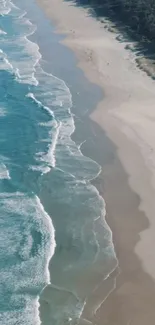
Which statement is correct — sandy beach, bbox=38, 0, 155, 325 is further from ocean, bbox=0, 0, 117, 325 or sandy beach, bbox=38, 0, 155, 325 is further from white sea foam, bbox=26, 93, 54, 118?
white sea foam, bbox=26, 93, 54, 118

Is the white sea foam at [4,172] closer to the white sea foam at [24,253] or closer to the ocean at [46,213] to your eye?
the ocean at [46,213]

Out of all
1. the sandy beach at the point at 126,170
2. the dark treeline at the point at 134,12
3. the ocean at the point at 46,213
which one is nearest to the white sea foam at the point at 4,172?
the ocean at the point at 46,213

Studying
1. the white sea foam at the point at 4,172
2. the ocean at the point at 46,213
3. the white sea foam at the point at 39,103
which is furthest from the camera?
the white sea foam at the point at 39,103

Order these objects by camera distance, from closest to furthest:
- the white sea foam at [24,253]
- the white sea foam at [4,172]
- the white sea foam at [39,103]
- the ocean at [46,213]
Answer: the white sea foam at [24,253] < the ocean at [46,213] < the white sea foam at [4,172] < the white sea foam at [39,103]

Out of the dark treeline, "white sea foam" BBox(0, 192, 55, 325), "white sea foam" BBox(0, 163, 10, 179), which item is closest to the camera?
"white sea foam" BBox(0, 192, 55, 325)

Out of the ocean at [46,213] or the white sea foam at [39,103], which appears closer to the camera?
the ocean at [46,213]

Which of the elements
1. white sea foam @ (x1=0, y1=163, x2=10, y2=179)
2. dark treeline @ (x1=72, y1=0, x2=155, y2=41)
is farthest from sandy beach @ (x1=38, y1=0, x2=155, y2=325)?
white sea foam @ (x1=0, y1=163, x2=10, y2=179)
